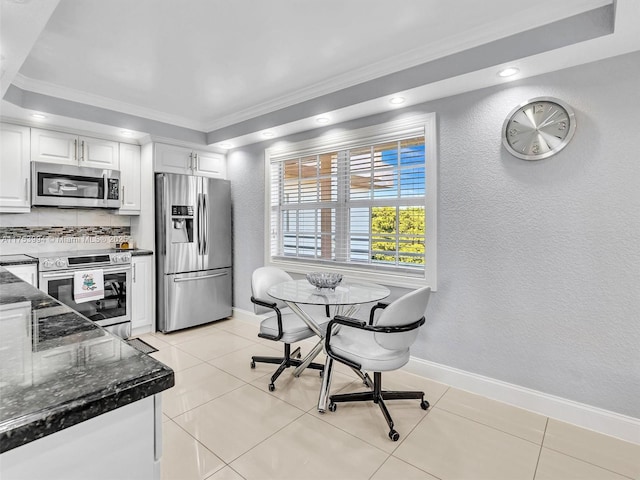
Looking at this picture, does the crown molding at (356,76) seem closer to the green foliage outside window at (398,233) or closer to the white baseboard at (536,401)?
the green foliage outside window at (398,233)

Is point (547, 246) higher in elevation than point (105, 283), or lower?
higher

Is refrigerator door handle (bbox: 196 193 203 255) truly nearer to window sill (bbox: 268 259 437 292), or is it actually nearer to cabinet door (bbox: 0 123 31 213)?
window sill (bbox: 268 259 437 292)

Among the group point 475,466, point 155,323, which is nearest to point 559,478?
point 475,466

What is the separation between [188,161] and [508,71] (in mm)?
3548

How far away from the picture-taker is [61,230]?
3.82 meters

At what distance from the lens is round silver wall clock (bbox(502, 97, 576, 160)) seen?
2.25m

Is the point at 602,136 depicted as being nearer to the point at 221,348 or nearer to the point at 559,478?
the point at 559,478

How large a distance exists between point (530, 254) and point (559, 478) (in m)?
1.32

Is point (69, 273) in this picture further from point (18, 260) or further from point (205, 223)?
point (205, 223)

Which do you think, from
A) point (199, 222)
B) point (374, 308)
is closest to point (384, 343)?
point (374, 308)

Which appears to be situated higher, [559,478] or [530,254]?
[530,254]

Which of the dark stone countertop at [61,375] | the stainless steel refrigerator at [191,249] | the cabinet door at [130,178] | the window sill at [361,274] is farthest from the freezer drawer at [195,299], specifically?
the dark stone countertop at [61,375]

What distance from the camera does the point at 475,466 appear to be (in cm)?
186

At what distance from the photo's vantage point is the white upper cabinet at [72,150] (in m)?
3.40
